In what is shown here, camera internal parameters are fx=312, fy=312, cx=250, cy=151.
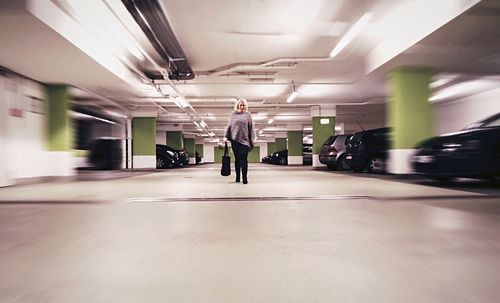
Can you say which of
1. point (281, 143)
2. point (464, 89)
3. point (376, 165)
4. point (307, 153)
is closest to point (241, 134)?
point (376, 165)

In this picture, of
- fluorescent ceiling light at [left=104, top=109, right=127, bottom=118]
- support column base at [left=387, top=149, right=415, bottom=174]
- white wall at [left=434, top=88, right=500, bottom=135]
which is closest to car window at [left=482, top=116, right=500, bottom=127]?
support column base at [left=387, top=149, right=415, bottom=174]

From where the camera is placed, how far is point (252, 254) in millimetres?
1746

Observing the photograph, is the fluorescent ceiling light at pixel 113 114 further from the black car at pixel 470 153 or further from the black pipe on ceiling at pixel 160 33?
the black car at pixel 470 153

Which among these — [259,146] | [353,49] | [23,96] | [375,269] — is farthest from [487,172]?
[259,146]

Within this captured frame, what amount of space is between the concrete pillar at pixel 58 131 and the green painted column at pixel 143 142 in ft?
20.9

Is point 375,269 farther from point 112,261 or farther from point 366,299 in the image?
point 112,261

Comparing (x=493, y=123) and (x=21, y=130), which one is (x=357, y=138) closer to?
(x=493, y=123)

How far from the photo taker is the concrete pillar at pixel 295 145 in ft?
76.3

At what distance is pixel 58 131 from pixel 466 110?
15.4m

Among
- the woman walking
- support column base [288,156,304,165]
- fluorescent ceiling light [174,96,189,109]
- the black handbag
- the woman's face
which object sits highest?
fluorescent ceiling light [174,96,189,109]

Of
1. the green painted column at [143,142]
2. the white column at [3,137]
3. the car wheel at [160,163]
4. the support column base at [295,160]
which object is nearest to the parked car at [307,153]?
the support column base at [295,160]

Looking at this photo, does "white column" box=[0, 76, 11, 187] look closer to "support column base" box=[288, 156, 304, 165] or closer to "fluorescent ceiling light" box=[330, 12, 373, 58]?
"fluorescent ceiling light" box=[330, 12, 373, 58]

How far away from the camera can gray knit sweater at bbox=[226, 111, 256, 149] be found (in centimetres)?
574

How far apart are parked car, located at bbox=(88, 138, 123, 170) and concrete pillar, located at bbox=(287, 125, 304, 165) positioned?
12.8 metres
